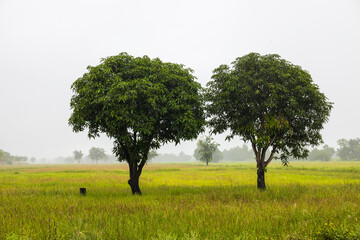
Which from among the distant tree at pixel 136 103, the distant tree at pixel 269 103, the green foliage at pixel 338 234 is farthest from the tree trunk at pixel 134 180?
the green foliage at pixel 338 234

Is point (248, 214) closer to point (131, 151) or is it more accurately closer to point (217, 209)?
point (217, 209)

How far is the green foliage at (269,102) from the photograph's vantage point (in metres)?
14.9

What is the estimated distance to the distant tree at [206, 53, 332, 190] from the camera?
1495 centimetres

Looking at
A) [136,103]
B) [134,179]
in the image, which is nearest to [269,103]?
[136,103]

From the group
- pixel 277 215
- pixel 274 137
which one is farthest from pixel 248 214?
pixel 274 137

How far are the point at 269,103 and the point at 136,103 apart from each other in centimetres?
934

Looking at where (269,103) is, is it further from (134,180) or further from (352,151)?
(352,151)

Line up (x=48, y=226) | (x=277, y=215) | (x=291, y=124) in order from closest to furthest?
1. (x=48, y=226)
2. (x=277, y=215)
3. (x=291, y=124)

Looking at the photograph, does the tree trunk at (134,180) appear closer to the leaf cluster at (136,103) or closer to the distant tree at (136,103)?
the distant tree at (136,103)

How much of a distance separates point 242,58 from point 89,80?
11747 millimetres

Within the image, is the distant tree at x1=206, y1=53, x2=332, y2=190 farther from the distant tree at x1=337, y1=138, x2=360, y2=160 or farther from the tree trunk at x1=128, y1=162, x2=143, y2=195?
the distant tree at x1=337, y1=138, x2=360, y2=160

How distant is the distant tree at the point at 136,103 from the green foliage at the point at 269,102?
101 inches

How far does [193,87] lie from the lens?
15.0 meters

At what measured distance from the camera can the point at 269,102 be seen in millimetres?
14812
